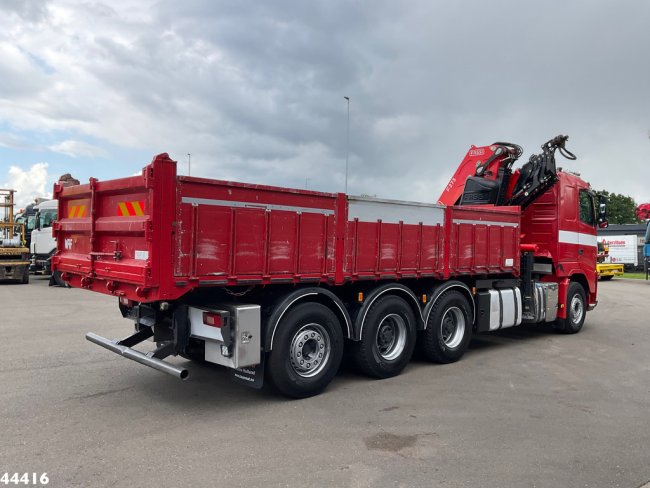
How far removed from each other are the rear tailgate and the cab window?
8889mm

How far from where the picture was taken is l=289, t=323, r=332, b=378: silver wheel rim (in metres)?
5.78

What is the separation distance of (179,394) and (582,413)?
442cm

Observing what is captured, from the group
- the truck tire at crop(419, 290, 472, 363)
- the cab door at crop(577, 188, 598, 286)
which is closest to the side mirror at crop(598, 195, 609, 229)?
the cab door at crop(577, 188, 598, 286)

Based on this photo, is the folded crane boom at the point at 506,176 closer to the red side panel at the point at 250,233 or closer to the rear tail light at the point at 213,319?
the red side panel at the point at 250,233

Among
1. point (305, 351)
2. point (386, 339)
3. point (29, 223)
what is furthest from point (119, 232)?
point (29, 223)

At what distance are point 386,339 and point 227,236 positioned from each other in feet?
9.40

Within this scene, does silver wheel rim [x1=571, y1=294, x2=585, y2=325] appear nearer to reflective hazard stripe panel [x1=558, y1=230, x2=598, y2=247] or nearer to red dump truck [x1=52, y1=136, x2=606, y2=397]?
reflective hazard stripe panel [x1=558, y1=230, x2=598, y2=247]

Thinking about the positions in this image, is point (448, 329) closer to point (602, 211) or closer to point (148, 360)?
point (148, 360)

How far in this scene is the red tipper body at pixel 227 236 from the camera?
16.0 ft

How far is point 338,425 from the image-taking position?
16.4 ft

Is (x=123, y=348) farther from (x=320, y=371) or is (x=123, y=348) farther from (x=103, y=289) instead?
(x=320, y=371)

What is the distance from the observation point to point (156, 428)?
486cm

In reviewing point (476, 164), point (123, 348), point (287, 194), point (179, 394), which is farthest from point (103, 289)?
point (476, 164)

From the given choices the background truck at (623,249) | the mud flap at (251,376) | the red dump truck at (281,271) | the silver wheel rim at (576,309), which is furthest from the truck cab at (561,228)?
the background truck at (623,249)
